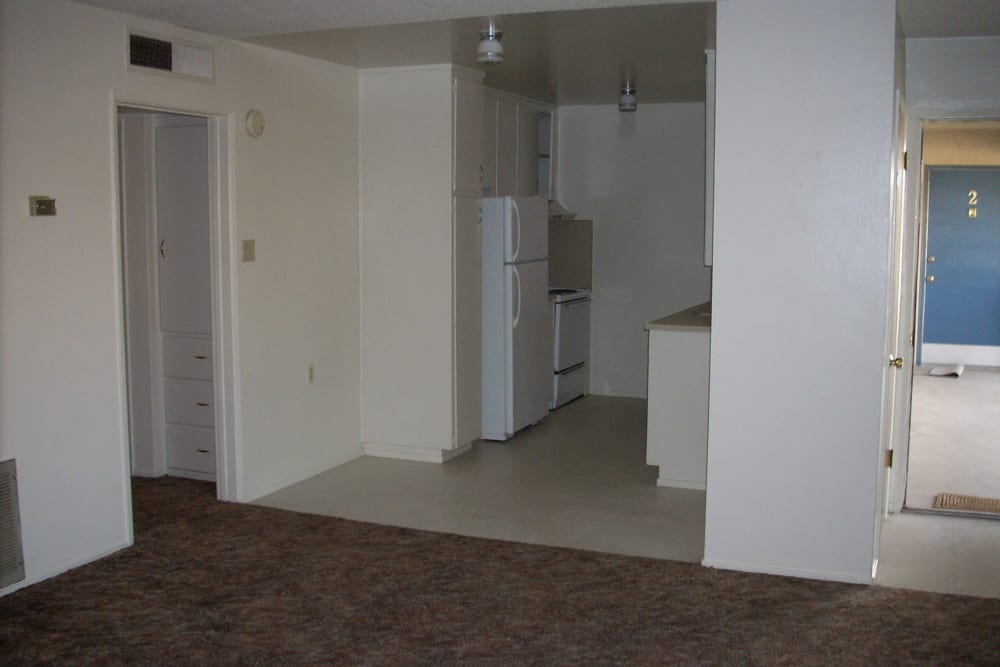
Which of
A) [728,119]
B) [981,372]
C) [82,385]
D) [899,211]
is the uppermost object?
[728,119]

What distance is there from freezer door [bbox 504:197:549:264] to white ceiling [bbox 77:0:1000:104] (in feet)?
2.77

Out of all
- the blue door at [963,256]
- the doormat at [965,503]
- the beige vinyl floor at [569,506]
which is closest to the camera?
the beige vinyl floor at [569,506]

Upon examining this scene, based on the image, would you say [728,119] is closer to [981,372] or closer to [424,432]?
[424,432]

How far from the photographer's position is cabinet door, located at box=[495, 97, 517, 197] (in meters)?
6.88

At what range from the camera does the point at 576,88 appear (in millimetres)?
6922

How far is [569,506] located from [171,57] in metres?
2.93

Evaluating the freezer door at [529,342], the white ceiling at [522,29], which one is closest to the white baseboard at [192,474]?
the freezer door at [529,342]

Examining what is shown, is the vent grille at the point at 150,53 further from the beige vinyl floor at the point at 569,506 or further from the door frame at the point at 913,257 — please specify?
the door frame at the point at 913,257

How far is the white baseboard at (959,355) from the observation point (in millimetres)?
10391

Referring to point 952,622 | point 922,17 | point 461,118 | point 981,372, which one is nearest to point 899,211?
point 922,17

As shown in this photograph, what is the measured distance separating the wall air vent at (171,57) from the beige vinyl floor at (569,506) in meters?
2.20

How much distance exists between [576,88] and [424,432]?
2794 mm

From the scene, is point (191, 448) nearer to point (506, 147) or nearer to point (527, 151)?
point (506, 147)

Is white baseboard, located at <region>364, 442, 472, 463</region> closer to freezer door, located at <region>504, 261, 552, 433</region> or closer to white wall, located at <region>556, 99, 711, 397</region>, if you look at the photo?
freezer door, located at <region>504, 261, 552, 433</region>
